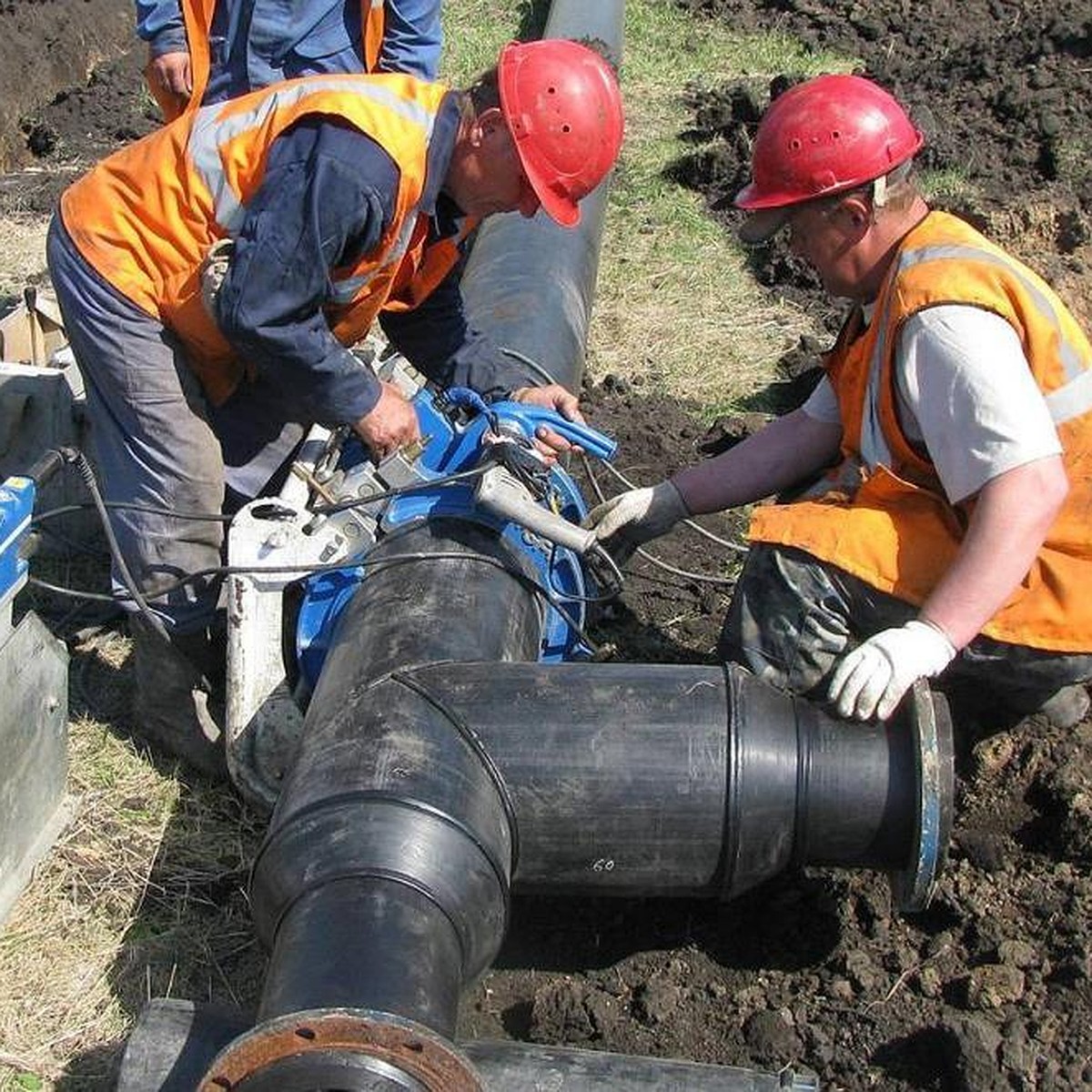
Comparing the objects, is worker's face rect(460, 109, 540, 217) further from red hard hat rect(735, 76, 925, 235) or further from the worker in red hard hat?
red hard hat rect(735, 76, 925, 235)

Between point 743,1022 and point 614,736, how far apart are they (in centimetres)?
71

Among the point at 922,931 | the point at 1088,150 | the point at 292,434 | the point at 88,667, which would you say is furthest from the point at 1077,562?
the point at 1088,150

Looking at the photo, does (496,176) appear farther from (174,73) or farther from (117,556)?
(174,73)

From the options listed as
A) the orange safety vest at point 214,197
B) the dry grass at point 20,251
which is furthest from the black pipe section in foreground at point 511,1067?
the dry grass at point 20,251

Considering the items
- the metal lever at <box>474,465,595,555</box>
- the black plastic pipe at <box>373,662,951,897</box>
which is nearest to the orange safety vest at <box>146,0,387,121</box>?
the metal lever at <box>474,465,595,555</box>

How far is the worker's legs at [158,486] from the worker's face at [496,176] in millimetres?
797

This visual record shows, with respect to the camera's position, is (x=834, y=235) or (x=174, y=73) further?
(x=174, y=73)

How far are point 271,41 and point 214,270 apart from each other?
162 cm

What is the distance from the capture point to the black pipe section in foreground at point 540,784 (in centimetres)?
266

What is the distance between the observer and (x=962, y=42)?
30.8 feet

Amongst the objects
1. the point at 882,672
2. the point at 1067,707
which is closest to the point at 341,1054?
the point at 882,672

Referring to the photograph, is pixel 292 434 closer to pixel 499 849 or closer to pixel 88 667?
pixel 88 667

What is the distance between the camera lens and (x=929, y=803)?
2.95m

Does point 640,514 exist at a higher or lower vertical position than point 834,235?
lower
